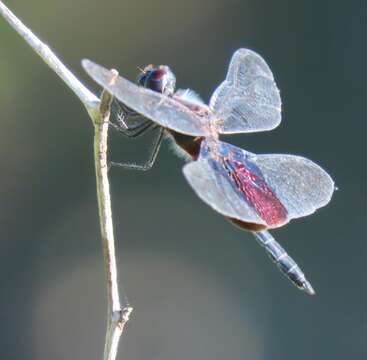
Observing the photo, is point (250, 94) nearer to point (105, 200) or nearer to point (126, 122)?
point (126, 122)

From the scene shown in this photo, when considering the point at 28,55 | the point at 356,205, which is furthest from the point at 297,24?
the point at 28,55

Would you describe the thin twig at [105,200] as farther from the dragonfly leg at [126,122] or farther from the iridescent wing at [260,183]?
the dragonfly leg at [126,122]

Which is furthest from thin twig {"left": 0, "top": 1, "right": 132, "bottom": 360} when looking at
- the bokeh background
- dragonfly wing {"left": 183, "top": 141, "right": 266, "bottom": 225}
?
the bokeh background

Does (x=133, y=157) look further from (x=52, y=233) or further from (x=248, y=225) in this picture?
(x=248, y=225)

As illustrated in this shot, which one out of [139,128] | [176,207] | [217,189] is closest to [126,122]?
[139,128]

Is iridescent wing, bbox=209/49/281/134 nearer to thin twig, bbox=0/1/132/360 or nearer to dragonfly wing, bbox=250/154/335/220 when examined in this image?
dragonfly wing, bbox=250/154/335/220

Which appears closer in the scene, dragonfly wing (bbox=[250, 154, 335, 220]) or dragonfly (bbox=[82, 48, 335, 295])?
dragonfly (bbox=[82, 48, 335, 295])
